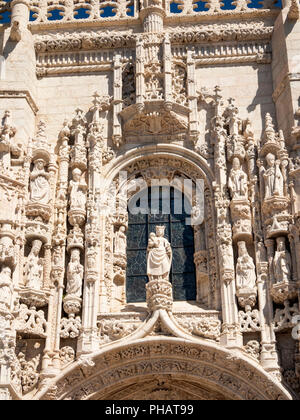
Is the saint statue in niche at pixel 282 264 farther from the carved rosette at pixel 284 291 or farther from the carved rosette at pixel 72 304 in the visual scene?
the carved rosette at pixel 72 304

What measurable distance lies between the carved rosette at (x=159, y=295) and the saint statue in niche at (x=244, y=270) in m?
1.20

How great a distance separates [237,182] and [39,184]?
3.59 meters

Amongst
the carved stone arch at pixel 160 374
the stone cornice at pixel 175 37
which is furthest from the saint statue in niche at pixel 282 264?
the stone cornice at pixel 175 37

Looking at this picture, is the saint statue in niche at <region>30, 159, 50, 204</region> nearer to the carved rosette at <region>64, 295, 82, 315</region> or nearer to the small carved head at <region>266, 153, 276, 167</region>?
the carved rosette at <region>64, 295, 82, 315</region>

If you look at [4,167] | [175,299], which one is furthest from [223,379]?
[4,167]

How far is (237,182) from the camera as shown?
15578mm

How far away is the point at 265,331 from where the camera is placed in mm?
14203

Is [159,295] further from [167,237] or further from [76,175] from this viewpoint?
[76,175]

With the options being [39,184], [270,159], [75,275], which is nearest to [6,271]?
[75,275]

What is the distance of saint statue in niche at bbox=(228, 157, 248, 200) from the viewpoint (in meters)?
15.4

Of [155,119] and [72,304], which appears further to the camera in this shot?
[155,119]

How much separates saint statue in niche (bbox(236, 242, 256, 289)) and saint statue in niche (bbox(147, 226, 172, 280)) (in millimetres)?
1197

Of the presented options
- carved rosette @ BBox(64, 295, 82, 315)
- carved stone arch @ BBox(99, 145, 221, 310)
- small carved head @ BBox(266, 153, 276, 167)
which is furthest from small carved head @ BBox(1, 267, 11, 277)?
small carved head @ BBox(266, 153, 276, 167)

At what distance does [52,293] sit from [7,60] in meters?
5.01
